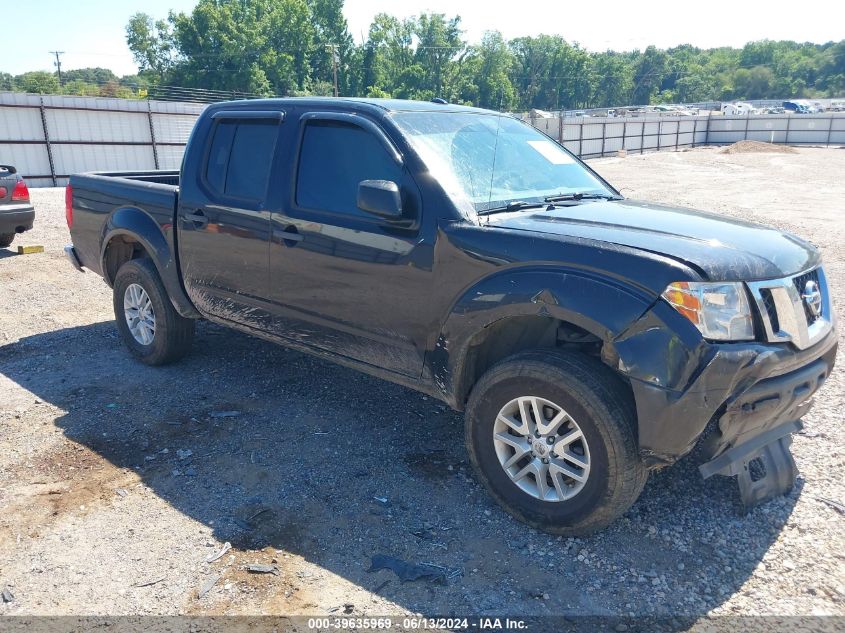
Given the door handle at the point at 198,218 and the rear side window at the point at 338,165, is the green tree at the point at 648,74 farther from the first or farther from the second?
the rear side window at the point at 338,165

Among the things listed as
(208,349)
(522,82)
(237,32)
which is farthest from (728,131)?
(522,82)

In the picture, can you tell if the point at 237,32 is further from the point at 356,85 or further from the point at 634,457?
the point at 634,457

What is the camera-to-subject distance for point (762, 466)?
3488mm

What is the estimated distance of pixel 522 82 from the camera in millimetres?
131500

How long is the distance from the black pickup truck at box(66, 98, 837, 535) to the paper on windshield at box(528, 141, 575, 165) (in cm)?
2

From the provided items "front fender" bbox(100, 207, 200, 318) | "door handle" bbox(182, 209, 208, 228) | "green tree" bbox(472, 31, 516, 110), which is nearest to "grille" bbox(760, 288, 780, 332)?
"door handle" bbox(182, 209, 208, 228)

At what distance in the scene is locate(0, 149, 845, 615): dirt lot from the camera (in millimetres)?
2893

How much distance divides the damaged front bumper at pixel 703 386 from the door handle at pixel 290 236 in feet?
6.93

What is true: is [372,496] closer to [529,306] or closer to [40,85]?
[529,306]

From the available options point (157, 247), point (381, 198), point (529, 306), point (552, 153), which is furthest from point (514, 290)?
point (157, 247)

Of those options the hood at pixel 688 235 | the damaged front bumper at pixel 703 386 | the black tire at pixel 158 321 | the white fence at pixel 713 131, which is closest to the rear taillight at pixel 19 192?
the black tire at pixel 158 321

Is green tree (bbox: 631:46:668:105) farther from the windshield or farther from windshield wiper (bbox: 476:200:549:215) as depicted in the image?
windshield wiper (bbox: 476:200:549:215)

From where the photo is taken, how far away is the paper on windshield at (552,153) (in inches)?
173

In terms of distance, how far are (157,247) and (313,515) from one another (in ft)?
8.81
